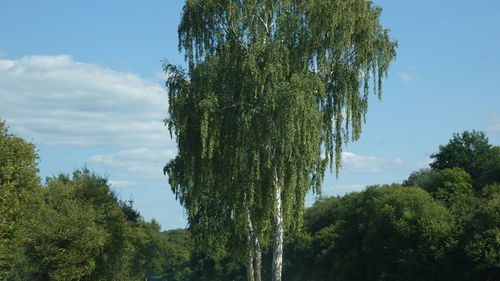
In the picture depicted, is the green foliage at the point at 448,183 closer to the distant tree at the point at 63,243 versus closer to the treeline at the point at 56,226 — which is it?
the treeline at the point at 56,226

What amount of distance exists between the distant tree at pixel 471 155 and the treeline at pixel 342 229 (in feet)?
0.45

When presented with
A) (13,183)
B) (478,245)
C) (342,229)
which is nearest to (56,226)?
(13,183)

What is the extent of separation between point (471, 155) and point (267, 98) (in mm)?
71453

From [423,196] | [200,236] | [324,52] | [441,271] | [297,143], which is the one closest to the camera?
[297,143]

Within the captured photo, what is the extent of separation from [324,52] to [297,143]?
20.9ft

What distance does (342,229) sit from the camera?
8606 cm

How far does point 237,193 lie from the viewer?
30500 millimetres

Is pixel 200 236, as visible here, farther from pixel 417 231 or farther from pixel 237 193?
pixel 417 231

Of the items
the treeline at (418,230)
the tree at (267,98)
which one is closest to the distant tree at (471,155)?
the treeline at (418,230)

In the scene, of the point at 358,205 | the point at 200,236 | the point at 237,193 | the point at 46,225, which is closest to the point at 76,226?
the point at 46,225

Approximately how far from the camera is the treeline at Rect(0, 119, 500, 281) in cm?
4459

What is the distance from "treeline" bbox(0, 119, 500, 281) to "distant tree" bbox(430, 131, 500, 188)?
14cm

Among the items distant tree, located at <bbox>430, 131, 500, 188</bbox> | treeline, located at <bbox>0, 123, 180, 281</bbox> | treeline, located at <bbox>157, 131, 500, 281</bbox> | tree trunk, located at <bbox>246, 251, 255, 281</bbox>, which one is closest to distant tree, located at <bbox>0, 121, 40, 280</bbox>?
treeline, located at <bbox>0, 123, 180, 281</bbox>

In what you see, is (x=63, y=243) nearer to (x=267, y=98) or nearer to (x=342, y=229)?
(x=267, y=98)
